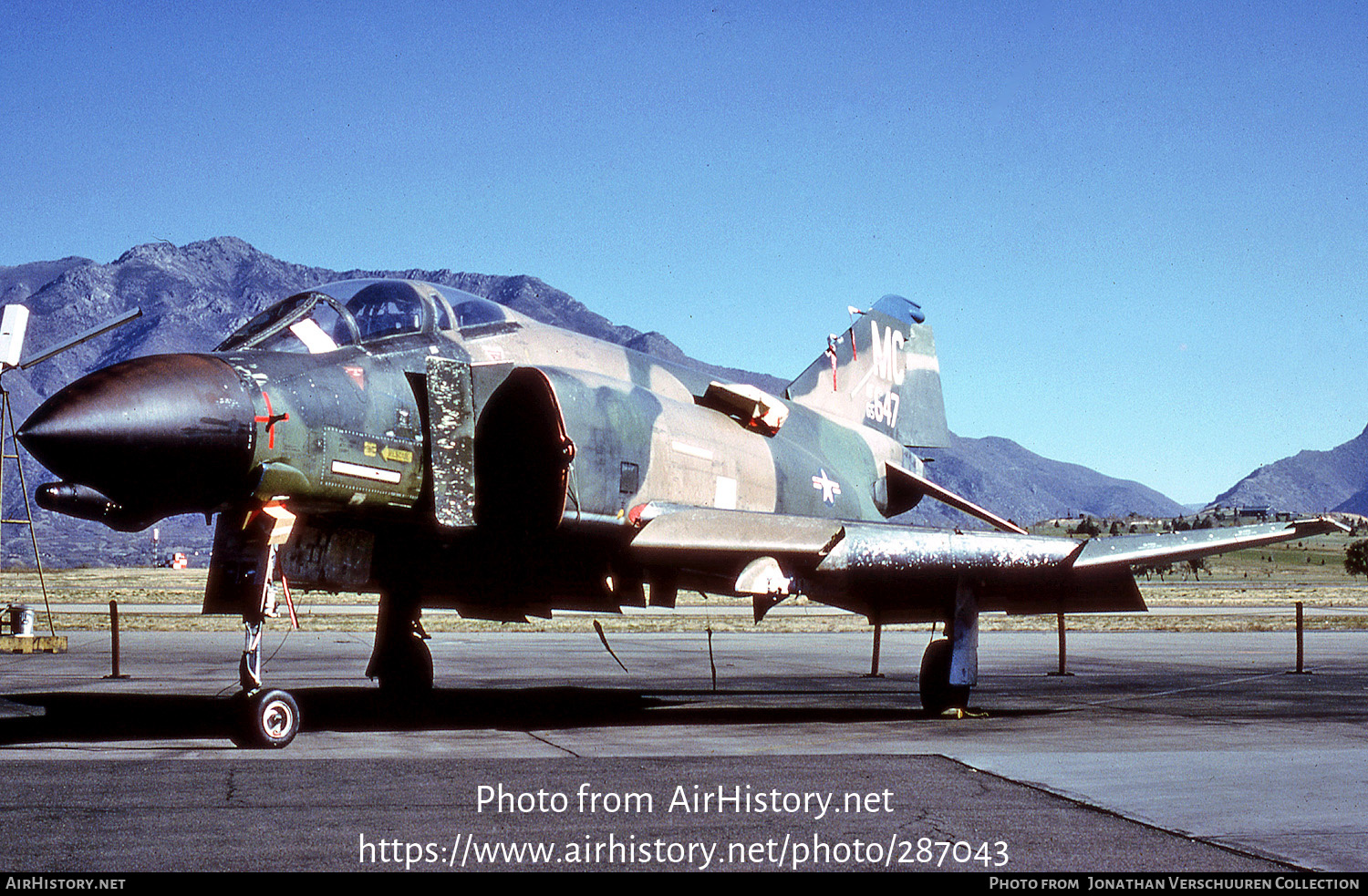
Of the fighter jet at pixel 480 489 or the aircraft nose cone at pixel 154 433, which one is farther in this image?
the fighter jet at pixel 480 489

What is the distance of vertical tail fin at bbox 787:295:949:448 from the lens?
56.6ft

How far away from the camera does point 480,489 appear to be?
10.5 metres

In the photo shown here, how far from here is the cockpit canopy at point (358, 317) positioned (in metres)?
10.0

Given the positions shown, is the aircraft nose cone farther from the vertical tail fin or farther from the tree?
the tree

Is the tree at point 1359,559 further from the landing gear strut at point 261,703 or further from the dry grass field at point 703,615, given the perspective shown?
the landing gear strut at point 261,703

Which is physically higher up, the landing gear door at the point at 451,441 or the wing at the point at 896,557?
the landing gear door at the point at 451,441

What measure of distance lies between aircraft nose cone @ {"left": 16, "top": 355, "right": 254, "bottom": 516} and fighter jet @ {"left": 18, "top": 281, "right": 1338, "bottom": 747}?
0.06 ft

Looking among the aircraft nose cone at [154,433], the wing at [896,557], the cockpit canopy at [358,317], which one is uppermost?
the cockpit canopy at [358,317]

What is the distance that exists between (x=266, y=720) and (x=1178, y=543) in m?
8.38

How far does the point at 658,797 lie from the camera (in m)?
7.25

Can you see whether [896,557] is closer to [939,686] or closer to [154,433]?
[939,686]

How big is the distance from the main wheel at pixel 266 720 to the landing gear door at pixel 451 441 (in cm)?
178

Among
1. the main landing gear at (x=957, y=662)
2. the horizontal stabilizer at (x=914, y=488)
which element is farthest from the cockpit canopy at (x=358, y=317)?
the horizontal stabilizer at (x=914, y=488)

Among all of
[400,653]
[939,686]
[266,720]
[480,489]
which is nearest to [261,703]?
[266,720]
